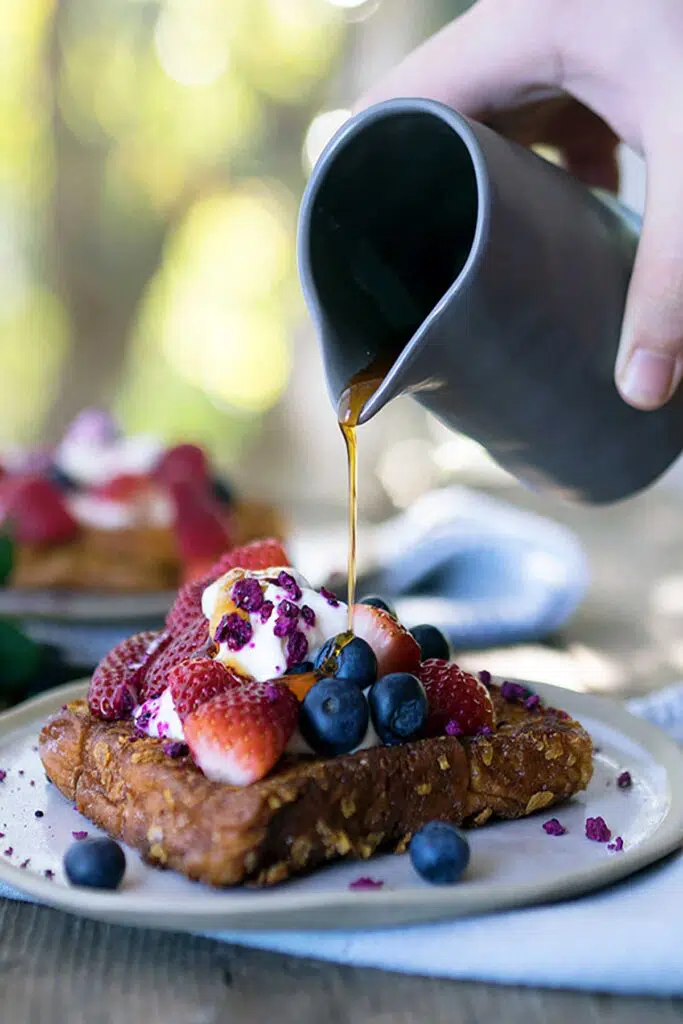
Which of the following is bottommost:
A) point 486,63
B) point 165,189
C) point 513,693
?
point 165,189

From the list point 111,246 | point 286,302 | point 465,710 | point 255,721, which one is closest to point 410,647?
point 465,710

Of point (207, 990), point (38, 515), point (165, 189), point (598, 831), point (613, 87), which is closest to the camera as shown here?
point (207, 990)

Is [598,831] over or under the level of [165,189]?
over

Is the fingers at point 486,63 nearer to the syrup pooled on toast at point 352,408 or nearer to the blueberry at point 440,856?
the syrup pooled on toast at point 352,408

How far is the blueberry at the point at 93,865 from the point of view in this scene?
3.41 ft

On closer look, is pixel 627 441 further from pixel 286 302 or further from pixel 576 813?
pixel 286 302

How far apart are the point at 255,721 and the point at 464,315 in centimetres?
44

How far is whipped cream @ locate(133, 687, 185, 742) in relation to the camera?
1251 mm

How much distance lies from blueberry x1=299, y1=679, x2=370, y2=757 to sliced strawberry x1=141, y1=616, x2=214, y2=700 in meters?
0.19

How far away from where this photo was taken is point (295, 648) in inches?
50.3

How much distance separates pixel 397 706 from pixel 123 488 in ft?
5.07

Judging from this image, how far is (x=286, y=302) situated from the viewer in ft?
19.4

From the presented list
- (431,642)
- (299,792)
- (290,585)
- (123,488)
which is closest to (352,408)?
(290,585)

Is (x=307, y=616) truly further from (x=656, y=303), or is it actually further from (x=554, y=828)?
(x=656, y=303)
